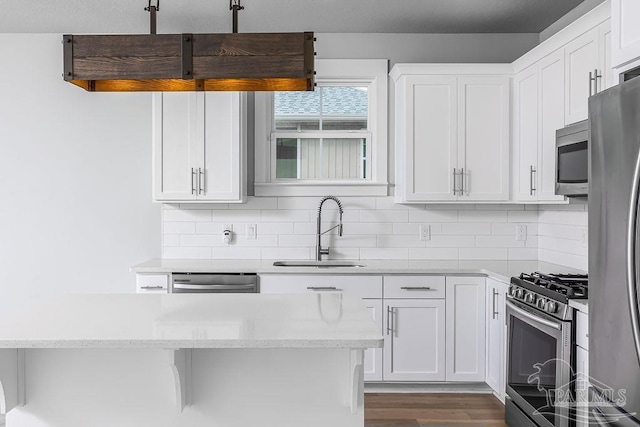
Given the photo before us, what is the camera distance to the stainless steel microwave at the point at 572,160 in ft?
9.71

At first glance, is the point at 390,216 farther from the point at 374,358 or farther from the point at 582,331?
the point at 582,331

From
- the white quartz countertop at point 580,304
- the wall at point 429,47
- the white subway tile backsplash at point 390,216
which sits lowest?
the white quartz countertop at point 580,304

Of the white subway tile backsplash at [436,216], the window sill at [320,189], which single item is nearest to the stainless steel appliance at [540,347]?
the white subway tile backsplash at [436,216]

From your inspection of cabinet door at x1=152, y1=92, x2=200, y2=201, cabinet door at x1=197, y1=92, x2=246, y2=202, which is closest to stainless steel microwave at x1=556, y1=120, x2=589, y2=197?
cabinet door at x1=197, y1=92, x2=246, y2=202

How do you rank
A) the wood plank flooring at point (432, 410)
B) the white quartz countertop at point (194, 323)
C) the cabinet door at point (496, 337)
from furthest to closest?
the cabinet door at point (496, 337), the wood plank flooring at point (432, 410), the white quartz countertop at point (194, 323)

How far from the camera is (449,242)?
4.55 metres

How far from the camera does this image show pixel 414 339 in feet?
13.1

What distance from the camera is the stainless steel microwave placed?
117 inches

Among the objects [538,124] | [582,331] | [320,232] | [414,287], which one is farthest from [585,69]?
[320,232]

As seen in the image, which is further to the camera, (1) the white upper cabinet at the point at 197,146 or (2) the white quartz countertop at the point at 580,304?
(1) the white upper cabinet at the point at 197,146

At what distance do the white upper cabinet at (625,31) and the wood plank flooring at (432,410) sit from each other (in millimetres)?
2295

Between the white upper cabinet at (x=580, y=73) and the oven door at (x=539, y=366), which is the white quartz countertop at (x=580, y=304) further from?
the white upper cabinet at (x=580, y=73)

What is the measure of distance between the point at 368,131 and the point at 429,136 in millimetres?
522

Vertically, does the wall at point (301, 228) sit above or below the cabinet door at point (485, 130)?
below
